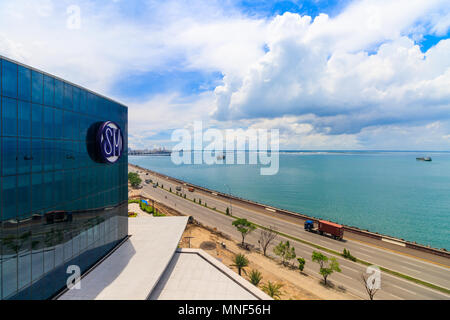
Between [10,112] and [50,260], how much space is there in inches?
457

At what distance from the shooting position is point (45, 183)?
15500 mm

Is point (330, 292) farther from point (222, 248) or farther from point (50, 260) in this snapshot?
point (50, 260)

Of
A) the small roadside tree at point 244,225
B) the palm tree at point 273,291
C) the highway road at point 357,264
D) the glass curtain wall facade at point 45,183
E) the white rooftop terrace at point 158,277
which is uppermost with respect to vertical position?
the glass curtain wall facade at point 45,183

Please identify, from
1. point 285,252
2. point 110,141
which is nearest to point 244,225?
point 285,252

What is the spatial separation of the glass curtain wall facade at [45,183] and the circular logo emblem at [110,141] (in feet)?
3.42

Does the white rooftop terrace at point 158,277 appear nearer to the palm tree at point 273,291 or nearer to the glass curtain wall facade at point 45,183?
the glass curtain wall facade at point 45,183

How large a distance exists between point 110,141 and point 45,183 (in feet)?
29.8

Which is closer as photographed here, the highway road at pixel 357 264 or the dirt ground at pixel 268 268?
the dirt ground at pixel 268 268

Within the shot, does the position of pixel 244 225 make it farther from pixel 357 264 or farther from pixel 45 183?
pixel 45 183

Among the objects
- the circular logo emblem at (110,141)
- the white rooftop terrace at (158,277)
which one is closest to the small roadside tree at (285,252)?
the white rooftop terrace at (158,277)

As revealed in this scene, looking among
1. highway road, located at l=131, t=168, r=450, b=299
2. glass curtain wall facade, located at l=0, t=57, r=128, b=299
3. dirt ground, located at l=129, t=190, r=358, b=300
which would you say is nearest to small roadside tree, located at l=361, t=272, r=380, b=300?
highway road, located at l=131, t=168, r=450, b=299

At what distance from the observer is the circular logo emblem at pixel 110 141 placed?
21672 millimetres
